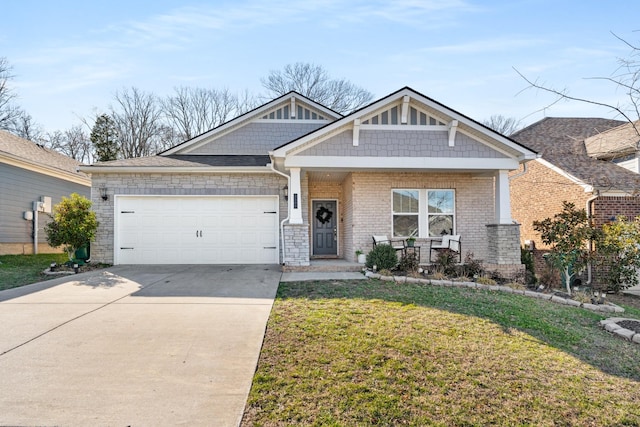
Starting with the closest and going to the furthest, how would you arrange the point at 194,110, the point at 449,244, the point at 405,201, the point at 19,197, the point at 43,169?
the point at 449,244, the point at 405,201, the point at 19,197, the point at 43,169, the point at 194,110

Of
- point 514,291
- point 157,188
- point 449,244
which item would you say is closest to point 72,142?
point 157,188

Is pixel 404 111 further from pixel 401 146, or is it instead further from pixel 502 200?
pixel 502 200

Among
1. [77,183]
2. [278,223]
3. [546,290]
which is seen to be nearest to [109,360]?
[278,223]

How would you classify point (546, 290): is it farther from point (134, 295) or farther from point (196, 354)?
point (134, 295)

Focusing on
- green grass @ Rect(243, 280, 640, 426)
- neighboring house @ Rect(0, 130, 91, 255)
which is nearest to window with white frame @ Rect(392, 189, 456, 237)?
green grass @ Rect(243, 280, 640, 426)

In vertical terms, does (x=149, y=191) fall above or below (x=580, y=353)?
above

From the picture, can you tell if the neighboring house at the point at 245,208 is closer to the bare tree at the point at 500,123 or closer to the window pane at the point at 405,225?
the window pane at the point at 405,225

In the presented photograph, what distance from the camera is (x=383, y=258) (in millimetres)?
9141

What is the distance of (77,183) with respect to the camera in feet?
55.0

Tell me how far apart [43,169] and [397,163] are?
13.8 m

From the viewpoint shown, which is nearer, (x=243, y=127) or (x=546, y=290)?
(x=546, y=290)

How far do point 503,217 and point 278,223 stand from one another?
6.30 m

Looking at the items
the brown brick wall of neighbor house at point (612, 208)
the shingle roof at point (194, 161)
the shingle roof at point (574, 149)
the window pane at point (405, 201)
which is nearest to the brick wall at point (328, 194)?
the shingle roof at point (194, 161)

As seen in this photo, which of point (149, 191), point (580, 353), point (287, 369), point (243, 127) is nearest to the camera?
point (287, 369)
